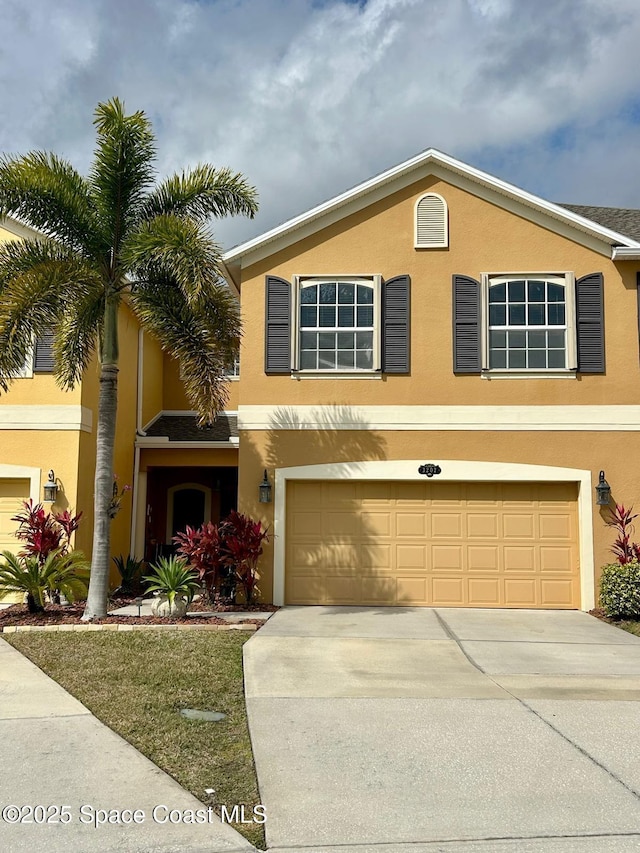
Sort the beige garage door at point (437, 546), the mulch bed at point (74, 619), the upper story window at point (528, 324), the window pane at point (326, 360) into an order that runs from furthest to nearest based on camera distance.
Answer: the window pane at point (326, 360)
the upper story window at point (528, 324)
the beige garage door at point (437, 546)
the mulch bed at point (74, 619)

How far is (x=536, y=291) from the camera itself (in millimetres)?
13156

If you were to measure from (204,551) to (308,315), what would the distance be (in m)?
4.50

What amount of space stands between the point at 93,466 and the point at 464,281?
774cm

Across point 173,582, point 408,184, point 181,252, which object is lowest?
point 173,582

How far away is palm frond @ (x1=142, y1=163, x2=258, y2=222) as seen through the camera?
11.4 meters

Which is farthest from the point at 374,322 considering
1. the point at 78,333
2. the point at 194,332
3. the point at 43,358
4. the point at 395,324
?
the point at 43,358

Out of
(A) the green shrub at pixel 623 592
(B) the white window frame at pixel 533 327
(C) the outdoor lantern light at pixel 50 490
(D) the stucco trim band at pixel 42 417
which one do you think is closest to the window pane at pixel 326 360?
(B) the white window frame at pixel 533 327

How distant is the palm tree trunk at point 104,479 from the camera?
1095 cm

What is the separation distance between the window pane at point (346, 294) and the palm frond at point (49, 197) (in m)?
4.34

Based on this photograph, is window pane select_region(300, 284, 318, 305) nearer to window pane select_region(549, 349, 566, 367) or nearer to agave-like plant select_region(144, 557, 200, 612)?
window pane select_region(549, 349, 566, 367)

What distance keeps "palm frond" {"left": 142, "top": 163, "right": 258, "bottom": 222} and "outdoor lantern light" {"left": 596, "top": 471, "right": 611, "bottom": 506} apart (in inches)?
283

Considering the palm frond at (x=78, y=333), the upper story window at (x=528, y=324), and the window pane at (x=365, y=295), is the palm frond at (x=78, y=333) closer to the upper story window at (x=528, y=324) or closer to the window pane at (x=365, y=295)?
the window pane at (x=365, y=295)

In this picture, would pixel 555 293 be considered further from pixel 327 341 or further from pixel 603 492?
pixel 327 341

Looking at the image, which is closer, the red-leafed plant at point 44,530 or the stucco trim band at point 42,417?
the red-leafed plant at point 44,530
